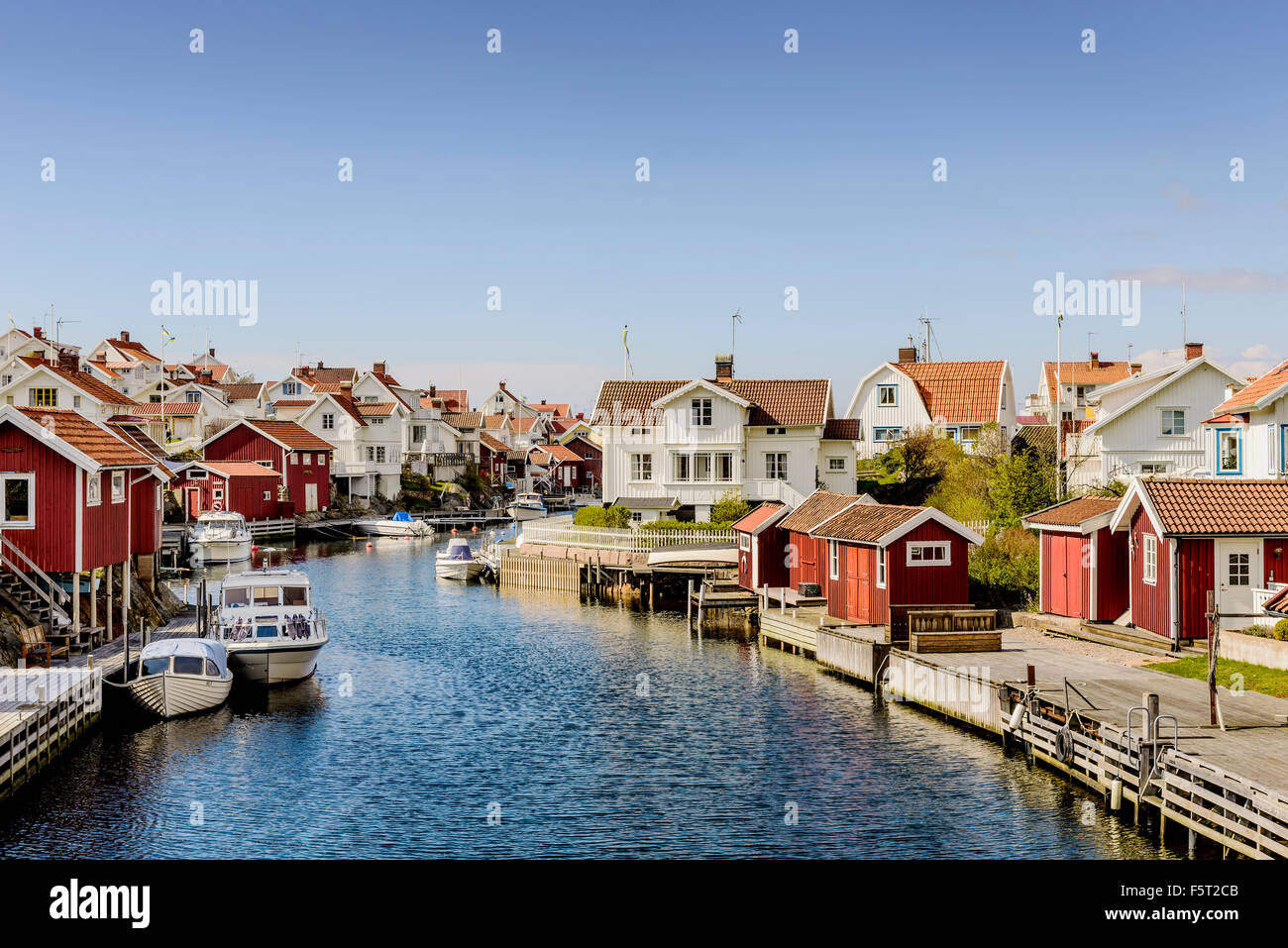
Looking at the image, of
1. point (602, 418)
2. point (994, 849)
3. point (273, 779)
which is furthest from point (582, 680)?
point (602, 418)

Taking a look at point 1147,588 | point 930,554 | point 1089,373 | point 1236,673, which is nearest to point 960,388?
point 1089,373

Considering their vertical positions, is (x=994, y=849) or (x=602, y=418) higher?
(x=602, y=418)

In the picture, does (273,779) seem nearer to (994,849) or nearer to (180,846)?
(180,846)

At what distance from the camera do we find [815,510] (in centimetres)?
4772

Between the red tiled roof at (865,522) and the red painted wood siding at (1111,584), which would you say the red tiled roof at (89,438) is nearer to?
the red tiled roof at (865,522)

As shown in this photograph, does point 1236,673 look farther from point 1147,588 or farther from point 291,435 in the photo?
point 291,435

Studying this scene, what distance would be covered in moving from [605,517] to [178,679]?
36568 millimetres

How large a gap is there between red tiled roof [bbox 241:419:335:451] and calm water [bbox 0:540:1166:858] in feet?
205

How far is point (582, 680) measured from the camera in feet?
126

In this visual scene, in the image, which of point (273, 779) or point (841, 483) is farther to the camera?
point (841, 483)

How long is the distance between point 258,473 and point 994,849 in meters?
81.6

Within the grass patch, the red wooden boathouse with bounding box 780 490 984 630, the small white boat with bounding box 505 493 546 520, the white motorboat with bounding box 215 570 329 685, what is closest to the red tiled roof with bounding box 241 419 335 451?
the small white boat with bounding box 505 493 546 520

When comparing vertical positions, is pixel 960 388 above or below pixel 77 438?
above
